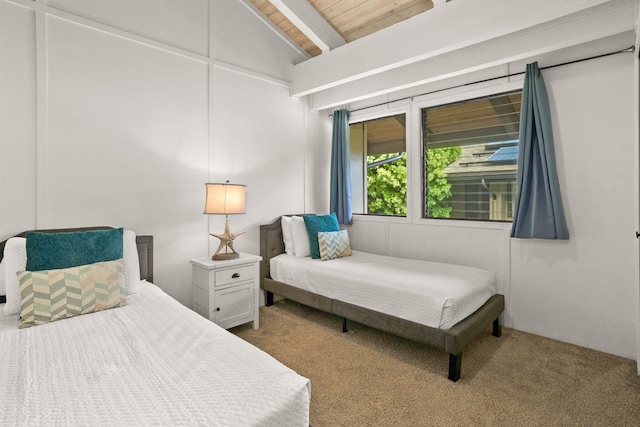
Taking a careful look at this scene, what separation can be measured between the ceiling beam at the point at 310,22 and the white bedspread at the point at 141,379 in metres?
2.99

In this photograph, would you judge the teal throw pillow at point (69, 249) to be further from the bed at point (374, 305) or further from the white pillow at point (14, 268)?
the bed at point (374, 305)

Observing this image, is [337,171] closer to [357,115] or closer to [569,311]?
[357,115]

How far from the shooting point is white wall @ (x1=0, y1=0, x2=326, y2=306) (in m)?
2.24

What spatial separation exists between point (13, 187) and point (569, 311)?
164 inches

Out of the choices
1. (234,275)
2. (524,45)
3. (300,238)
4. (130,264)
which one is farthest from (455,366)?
(524,45)

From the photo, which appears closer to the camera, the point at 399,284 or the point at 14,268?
the point at 14,268

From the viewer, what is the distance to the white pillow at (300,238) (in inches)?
138

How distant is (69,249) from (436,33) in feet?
9.78

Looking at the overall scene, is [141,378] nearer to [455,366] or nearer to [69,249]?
[69,249]

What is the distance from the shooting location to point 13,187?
2.19 meters

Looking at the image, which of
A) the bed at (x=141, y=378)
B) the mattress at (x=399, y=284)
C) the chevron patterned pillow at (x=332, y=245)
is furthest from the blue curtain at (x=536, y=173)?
the bed at (x=141, y=378)

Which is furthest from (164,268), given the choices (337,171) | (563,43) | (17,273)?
(563,43)

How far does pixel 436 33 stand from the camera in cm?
262

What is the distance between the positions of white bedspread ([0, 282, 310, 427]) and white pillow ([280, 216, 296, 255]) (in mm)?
1969
